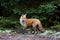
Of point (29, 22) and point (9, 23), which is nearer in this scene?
point (29, 22)

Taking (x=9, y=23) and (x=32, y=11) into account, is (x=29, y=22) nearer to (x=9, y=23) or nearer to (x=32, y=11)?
(x=32, y=11)

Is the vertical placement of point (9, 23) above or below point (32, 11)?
below

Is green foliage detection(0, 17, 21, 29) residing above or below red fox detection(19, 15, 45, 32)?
above

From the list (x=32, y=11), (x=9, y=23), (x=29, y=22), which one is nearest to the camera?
(x=29, y=22)

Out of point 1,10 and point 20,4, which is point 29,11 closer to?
point 20,4

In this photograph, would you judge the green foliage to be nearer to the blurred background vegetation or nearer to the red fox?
the blurred background vegetation

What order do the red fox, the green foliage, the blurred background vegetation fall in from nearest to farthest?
the red fox → the blurred background vegetation → the green foliage

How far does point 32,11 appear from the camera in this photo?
35.8 feet

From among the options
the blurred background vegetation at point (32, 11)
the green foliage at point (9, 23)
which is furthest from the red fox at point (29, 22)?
the green foliage at point (9, 23)

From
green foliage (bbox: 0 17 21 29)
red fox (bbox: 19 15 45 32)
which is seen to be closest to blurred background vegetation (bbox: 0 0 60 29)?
green foliage (bbox: 0 17 21 29)

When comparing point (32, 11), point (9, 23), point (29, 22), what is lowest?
point (29, 22)

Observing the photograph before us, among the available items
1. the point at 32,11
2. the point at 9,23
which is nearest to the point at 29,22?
the point at 32,11

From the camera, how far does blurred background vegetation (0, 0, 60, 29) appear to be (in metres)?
10.7

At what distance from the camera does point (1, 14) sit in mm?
12703
